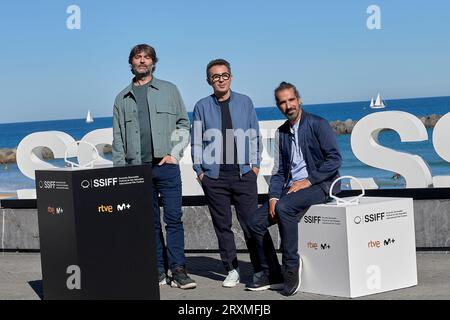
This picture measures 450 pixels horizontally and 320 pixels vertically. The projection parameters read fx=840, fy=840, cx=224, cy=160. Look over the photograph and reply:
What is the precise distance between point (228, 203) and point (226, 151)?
489 mm

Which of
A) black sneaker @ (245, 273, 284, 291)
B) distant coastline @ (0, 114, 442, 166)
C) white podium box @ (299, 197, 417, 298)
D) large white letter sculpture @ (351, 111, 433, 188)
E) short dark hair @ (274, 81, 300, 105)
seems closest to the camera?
white podium box @ (299, 197, 417, 298)

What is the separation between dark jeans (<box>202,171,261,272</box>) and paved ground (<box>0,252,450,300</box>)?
34 cm

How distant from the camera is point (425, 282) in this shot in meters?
7.01

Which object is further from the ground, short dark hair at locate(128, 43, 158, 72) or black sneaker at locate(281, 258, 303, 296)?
short dark hair at locate(128, 43, 158, 72)

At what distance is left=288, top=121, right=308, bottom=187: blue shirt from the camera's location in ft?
22.5

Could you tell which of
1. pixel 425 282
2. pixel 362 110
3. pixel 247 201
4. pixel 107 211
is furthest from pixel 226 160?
pixel 362 110

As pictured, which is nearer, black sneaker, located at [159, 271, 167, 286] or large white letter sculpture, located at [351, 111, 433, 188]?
black sneaker, located at [159, 271, 167, 286]

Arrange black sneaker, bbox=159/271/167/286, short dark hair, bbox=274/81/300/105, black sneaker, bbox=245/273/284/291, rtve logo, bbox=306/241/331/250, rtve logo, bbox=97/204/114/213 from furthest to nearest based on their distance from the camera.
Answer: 1. black sneaker, bbox=159/271/167/286
2. black sneaker, bbox=245/273/284/291
3. short dark hair, bbox=274/81/300/105
4. rtve logo, bbox=306/241/331/250
5. rtve logo, bbox=97/204/114/213

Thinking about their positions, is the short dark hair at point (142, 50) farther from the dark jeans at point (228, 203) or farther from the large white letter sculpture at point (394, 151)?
the large white letter sculpture at point (394, 151)

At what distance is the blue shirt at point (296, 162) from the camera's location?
6.86 meters

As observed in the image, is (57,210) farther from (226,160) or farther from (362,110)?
(362,110)

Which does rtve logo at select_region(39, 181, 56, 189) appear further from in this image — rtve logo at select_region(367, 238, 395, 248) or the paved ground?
rtve logo at select_region(367, 238, 395, 248)

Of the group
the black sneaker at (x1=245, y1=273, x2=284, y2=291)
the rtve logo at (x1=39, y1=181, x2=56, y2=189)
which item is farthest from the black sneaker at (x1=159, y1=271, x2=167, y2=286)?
the rtve logo at (x1=39, y1=181, x2=56, y2=189)

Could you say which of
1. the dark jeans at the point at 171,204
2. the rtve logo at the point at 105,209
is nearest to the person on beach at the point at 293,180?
the dark jeans at the point at 171,204
